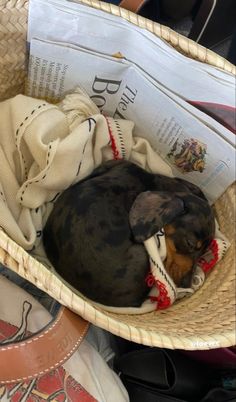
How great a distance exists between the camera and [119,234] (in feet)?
2.60

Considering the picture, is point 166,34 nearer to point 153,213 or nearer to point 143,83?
point 143,83

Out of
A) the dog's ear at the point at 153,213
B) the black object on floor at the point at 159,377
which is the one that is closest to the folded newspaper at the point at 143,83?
the dog's ear at the point at 153,213

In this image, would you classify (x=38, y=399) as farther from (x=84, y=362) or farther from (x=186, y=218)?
(x=186, y=218)

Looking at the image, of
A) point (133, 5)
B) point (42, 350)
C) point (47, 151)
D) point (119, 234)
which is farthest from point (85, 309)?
point (133, 5)

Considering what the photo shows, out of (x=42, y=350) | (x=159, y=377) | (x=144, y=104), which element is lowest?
(x=159, y=377)

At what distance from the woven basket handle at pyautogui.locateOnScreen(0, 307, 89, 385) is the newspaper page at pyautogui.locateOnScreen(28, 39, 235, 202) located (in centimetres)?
36

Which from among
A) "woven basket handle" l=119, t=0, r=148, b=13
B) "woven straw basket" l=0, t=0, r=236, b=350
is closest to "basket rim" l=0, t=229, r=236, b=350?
"woven straw basket" l=0, t=0, r=236, b=350

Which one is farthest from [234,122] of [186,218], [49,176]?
[49,176]

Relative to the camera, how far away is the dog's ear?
2.52 feet

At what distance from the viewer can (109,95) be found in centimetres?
94

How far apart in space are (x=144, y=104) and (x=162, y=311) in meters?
0.35

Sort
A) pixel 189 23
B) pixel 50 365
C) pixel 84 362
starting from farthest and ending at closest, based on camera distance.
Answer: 1. pixel 189 23
2. pixel 84 362
3. pixel 50 365

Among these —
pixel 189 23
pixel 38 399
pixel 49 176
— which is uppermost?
pixel 189 23

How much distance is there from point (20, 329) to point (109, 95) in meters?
0.44
